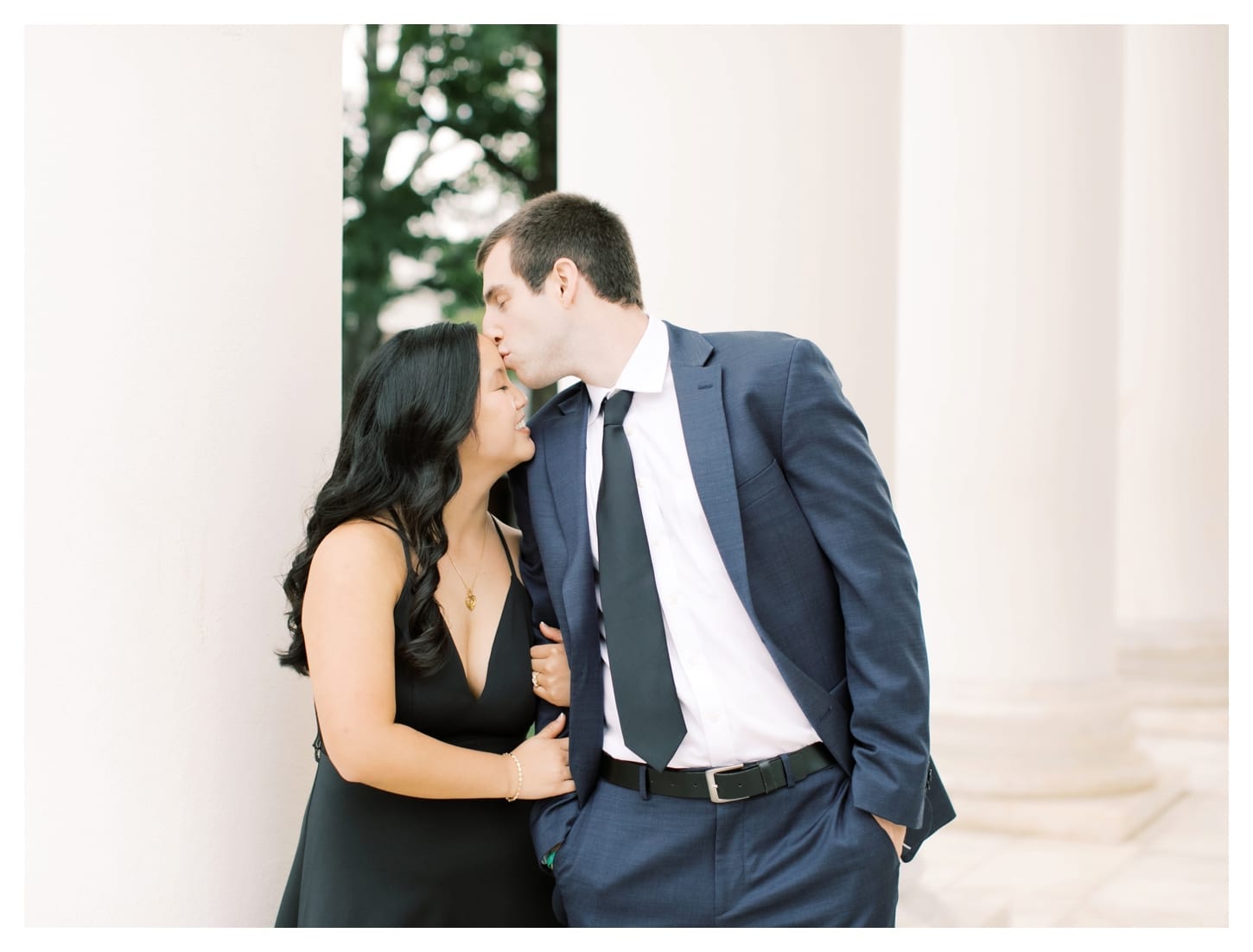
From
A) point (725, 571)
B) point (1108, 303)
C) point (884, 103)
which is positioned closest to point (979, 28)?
point (1108, 303)

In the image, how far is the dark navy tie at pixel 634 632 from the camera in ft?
9.52

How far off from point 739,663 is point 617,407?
754mm

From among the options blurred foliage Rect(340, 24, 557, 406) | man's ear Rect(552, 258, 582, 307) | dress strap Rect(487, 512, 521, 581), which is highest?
blurred foliage Rect(340, 24, 557, 406)

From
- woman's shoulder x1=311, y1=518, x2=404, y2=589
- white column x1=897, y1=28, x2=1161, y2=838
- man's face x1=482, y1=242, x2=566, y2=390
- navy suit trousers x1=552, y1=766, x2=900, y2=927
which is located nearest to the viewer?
woman's shoulder x1=311, y1=518, x2=404, y2=589

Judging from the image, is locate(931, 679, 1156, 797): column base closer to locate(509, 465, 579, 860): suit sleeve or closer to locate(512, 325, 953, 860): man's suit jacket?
locate(512, 325, 953, 860): man's suit jacket

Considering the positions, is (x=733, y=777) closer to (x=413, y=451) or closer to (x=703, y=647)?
(x=703, y=647)

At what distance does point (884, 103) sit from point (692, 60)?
108 centimetres

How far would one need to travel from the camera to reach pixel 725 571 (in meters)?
2.99

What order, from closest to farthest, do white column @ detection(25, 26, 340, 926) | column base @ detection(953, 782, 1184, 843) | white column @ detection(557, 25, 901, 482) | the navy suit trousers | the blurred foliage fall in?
white column @ detection(25, 26, 340, 926), the navy suit trousers, white column @ detection(557, 25, 901, 482), column base @ detection(953, 782, 1184, 843), the blurred foliage

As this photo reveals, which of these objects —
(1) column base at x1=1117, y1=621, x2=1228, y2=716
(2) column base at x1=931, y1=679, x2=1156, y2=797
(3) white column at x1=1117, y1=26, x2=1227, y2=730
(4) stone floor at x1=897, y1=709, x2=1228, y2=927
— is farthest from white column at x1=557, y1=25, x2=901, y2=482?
(1) column base at x1=1117, y1=621, x2=1228, y2=716

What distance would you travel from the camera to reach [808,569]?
297 cm

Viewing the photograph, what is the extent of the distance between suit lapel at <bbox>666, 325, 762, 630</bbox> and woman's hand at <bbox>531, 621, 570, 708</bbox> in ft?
1.79

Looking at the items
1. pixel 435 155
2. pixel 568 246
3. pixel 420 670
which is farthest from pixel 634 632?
pixel 435 155

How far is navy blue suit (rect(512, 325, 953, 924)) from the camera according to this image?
292 cm
